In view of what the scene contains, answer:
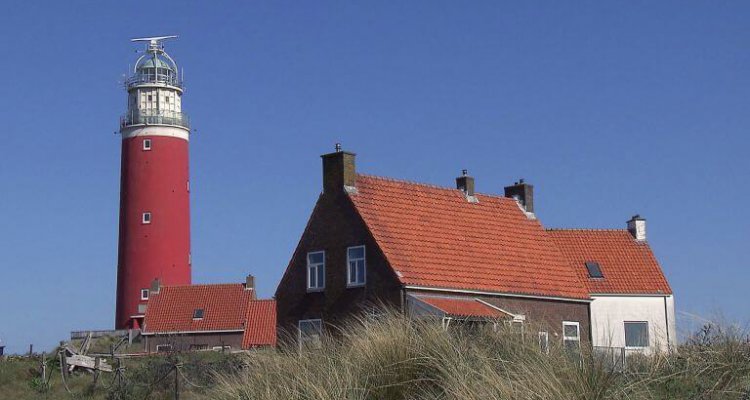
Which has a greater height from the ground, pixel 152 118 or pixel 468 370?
pixel 152 118

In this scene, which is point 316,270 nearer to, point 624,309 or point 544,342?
point 624,309

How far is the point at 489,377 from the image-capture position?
28.9 feet

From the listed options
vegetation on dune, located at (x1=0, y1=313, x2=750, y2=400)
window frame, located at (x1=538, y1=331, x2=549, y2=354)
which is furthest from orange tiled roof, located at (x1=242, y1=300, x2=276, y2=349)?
window frame, located at (x1=538, y1=331, x2=549, y2=354)

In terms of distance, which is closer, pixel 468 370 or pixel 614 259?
pixel 468 370

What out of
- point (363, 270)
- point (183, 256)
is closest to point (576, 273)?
point (363, 270)

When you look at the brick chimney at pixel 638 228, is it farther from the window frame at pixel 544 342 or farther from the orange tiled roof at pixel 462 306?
the window frame at pixel 544 342

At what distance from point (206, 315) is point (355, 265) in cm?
2399

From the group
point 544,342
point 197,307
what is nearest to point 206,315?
point 197,307

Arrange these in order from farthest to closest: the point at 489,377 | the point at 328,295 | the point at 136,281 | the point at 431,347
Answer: the point at 136,281
the point at 328,295
the point at 431,347
the point at 489,377

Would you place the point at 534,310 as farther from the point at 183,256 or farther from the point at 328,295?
the point at 183,256

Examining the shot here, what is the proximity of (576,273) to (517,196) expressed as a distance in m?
3.91

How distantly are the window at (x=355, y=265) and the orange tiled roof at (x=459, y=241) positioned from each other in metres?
0.84

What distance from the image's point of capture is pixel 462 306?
2980 centimetres

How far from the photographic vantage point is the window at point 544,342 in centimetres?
961
